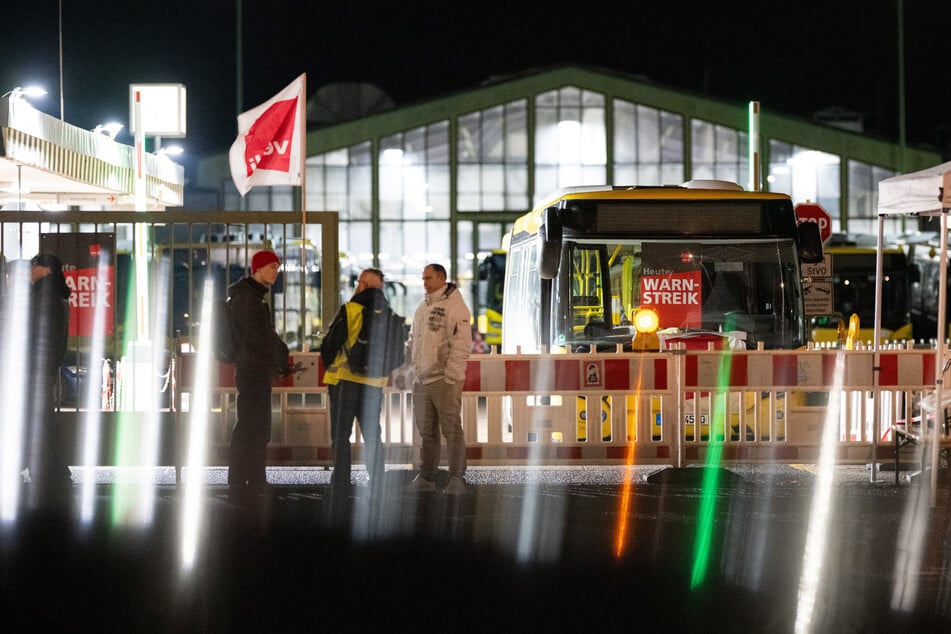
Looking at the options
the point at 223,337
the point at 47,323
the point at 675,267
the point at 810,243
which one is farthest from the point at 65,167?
the point at 810,243

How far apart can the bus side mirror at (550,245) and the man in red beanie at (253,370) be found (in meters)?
3.60

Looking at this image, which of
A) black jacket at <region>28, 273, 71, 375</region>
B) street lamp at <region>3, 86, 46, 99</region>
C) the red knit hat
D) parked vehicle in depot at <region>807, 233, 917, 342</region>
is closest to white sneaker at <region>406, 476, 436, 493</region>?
the red knit hat

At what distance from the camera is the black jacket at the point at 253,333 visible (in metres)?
10.7

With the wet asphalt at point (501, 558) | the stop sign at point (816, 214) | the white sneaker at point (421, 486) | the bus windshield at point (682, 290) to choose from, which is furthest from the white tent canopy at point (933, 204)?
the stop sign at point (816, 214)

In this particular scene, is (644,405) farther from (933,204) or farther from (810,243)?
(933,204)

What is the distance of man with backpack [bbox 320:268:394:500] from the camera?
11336 millimetres

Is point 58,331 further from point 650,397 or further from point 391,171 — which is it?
point 391,171

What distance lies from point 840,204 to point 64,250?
37239 millimetres

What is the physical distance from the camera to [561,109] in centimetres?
4634

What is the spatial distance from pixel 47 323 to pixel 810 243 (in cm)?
756

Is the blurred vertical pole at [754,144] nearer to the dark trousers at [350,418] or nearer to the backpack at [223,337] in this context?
the dark trousers at [350,418]

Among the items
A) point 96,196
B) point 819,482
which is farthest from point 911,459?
point 96,196

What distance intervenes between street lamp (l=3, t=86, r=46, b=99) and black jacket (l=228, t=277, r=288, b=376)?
4452mm

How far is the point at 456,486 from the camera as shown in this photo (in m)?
11.6
